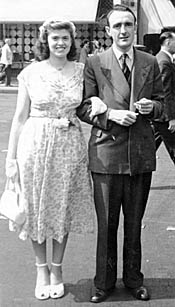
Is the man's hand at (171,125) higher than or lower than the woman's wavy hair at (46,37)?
lower

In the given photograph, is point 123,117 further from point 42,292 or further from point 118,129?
point 42,292

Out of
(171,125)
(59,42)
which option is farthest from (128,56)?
(171,125)

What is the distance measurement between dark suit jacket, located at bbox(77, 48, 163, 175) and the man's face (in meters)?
0.11

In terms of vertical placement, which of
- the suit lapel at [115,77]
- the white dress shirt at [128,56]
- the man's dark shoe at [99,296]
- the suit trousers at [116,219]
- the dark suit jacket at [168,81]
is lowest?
the man's dark shoe at [99,296]

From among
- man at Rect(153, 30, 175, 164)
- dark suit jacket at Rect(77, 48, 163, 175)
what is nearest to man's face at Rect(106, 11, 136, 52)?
dark suit jacket at Rect(77, 48, 163, 175)

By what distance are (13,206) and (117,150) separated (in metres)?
0.78

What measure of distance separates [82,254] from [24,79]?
1.79 metres

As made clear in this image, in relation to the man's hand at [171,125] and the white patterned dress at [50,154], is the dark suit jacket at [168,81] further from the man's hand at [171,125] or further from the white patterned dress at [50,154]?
the white patterned dress at [50,154]

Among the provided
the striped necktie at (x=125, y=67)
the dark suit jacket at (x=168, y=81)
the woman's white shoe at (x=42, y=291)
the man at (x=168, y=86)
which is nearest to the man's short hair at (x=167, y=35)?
the man at (x=168, y=86)

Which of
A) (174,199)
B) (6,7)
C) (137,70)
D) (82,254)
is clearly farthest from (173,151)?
(6,7)

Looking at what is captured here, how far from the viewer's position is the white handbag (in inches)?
165

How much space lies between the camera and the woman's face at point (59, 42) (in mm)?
4172

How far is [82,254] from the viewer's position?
17.6ft

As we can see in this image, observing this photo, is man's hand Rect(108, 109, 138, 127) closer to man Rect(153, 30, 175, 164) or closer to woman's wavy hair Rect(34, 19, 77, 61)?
woman's wavy hair Rect(34, 19, 77, 61)
